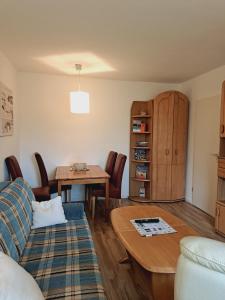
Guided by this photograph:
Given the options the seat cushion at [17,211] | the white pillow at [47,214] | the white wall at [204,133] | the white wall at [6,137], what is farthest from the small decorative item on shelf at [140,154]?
the seat cushion at [17,211]

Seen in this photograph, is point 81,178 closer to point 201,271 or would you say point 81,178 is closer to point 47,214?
point 47,214

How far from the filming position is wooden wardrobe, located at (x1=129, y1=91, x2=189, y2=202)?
4.38m

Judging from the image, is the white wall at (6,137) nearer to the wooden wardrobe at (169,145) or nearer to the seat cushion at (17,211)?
the seat cushion at (17,211)

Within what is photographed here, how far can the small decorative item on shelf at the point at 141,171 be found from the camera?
15.2 ft

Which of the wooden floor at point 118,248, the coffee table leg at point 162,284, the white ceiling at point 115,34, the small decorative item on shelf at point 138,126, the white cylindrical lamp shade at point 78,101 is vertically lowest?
the wooden floor at point 118,248

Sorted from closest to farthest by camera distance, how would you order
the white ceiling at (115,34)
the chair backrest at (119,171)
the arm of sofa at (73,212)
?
the white ceiling at (115,34) < the arm of sofa at (73,212) < the chair backrest at (119,171)

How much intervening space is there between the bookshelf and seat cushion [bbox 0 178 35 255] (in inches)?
105

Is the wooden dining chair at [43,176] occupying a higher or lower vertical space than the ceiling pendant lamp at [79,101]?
lower

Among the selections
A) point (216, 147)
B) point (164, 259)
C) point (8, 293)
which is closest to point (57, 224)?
point (164, 259)

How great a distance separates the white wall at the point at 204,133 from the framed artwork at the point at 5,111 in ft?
10.2

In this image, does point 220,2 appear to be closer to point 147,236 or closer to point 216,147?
point 147,236

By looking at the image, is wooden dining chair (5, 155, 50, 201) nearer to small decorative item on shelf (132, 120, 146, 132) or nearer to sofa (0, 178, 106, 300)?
sofa (0, 178, 106, 300)

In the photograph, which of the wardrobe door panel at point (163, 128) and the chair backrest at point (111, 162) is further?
the wardrobe door panel at point (163, 128)

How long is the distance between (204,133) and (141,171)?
55.3 inches
